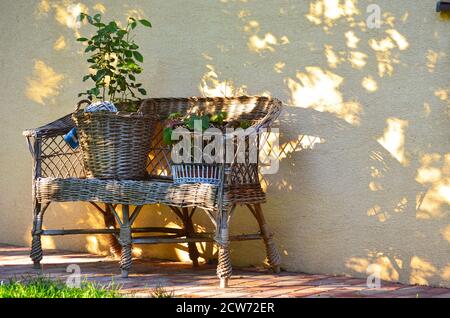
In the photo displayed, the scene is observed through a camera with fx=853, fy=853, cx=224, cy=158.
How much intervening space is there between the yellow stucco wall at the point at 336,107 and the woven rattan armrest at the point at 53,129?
634 mm

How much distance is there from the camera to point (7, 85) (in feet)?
21.5

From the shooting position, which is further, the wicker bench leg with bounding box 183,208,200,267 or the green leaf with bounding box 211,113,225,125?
the wicker bench leg with bounding box 183,208,200,267

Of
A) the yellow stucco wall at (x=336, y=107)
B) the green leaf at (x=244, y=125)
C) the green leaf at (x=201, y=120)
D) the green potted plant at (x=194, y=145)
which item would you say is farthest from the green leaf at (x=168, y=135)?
the yellow stucco wall at (x=336, y=107)

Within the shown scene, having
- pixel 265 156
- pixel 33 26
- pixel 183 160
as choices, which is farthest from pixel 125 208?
pixel 33 26

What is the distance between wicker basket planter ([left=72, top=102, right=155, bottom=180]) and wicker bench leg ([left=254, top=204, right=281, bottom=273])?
777 millimetres

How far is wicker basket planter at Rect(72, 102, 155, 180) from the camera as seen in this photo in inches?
196

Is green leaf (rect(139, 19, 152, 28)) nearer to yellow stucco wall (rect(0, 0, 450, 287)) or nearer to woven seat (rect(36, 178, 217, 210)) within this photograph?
yellow stucco wall (rect(0, 0, 450, 287))

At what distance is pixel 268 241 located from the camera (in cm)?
496

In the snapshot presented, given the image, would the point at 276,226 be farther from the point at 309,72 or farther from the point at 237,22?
the point at 237,22

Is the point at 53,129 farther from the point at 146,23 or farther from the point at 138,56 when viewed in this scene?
the point at 146,23


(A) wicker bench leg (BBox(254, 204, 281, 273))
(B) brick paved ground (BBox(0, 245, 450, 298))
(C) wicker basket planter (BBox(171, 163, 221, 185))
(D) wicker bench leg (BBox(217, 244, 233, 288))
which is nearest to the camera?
(B) brick paved ground (BBox(0, 245, 450, 298))

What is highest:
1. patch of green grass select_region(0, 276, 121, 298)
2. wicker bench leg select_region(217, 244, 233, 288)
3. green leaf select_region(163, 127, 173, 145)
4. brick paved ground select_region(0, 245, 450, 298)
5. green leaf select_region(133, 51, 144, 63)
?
green leaf select_region(133, 51, 144, 63)

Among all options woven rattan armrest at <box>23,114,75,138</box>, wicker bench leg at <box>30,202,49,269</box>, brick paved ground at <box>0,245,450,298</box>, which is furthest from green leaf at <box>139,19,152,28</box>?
brick paved ground at <box>0,245,450,298</box>

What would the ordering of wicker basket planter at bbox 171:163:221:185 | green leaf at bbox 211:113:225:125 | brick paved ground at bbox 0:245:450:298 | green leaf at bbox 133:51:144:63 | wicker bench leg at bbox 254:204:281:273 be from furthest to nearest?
1. green leaf at bbox 133:51:144:63
2. wicker bench leg at bbox 254:204:281:273
3. green leaf at bbox 211:113:225:125
4. wicker basket planter at bbox 171:163:221:185
5. brick paved ground at bbox 0:245:450:298
